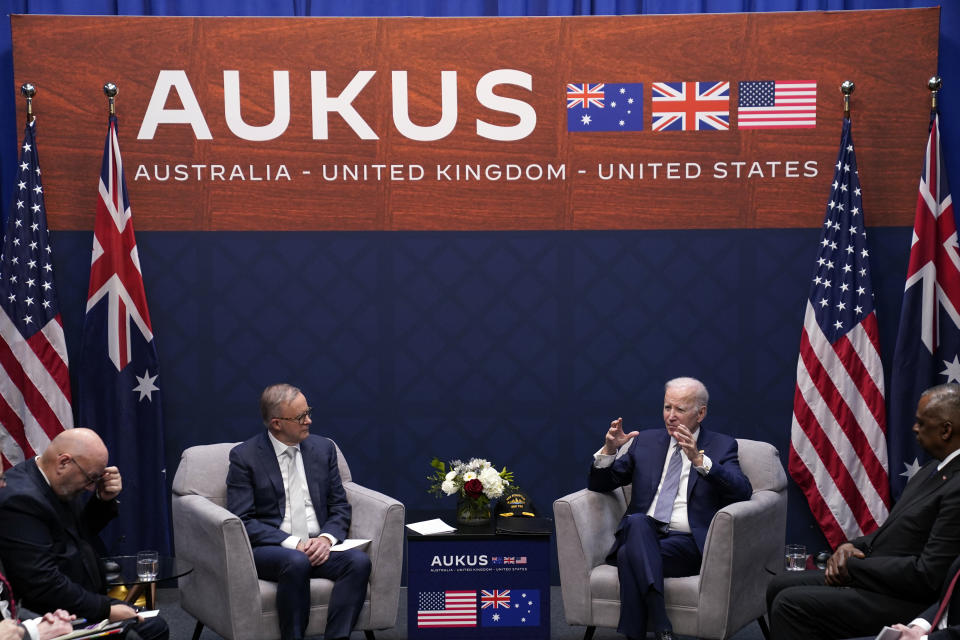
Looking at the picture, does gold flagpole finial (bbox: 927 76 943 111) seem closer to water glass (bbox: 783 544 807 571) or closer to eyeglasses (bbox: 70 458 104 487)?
water glass (bbox: 783 544 807 571)

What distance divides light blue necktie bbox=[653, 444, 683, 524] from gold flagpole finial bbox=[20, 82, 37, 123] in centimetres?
396

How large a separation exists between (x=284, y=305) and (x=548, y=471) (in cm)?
183

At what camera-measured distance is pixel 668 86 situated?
587cm

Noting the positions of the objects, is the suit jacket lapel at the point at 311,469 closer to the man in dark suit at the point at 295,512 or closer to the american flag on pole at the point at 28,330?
the man in dark suit at the point at 295,512

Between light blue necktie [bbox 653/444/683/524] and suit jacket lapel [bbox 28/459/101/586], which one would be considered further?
light blue necktie [bbox 653/444/683/524]

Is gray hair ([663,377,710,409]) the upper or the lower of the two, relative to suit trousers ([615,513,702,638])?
upper

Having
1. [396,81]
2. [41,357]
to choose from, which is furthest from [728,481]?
[41,357]

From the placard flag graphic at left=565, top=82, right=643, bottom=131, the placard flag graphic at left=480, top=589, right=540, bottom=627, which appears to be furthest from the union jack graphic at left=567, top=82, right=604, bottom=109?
the placard flag graphic at left=480, top=589, right=540, bottom=627

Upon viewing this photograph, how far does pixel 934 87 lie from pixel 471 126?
259cm

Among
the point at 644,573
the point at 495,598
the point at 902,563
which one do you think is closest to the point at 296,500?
the point at 495,598

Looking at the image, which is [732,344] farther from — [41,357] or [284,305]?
[41,357]

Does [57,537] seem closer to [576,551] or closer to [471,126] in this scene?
[576,551]

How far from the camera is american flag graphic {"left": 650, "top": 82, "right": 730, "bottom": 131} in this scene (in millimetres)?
5867

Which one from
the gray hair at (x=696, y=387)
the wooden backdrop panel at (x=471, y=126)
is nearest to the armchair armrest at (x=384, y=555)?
the gray hair at (x=696, y=387)
